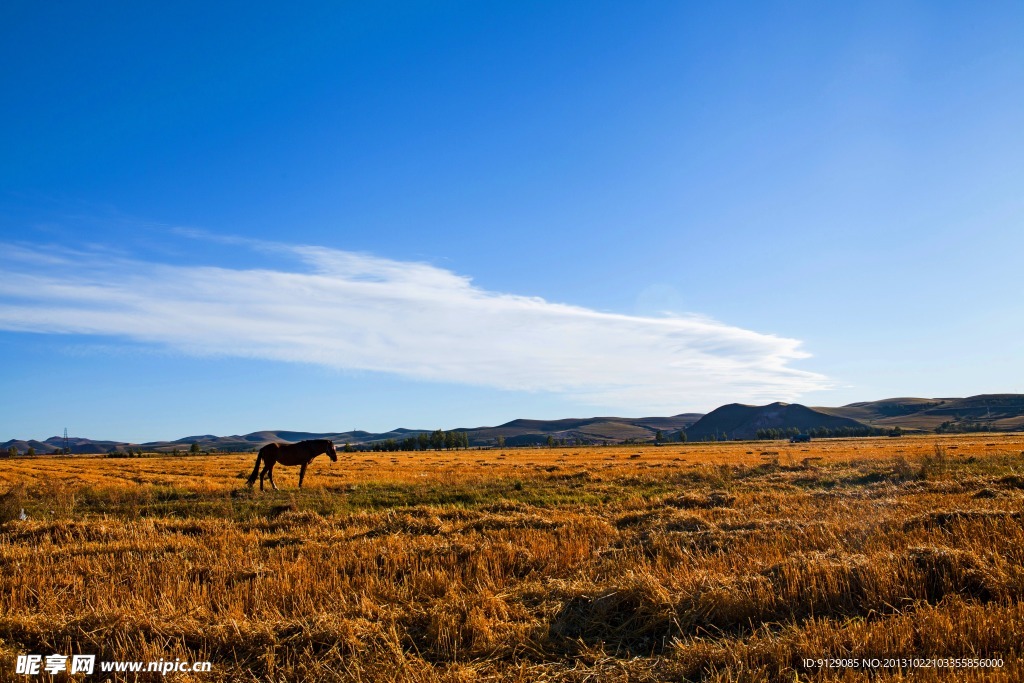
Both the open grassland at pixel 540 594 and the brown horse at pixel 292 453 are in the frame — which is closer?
the open grassland at pixel 540 594

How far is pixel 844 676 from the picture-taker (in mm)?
4707

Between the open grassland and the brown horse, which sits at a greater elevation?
the brown horse

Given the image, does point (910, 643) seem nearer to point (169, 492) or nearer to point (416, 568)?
point (416, 568)

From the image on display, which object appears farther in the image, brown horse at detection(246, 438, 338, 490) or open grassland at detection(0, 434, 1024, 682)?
brown horse at detection(246, 438, 338, 490)

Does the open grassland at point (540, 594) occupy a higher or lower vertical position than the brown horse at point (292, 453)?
lower

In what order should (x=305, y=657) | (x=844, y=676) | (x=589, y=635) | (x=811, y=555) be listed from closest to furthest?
(x=844, y=676) → (x=305, y=657) → (x=589, y=635) → (x=811, y=555)

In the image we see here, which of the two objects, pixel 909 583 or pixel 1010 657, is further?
pixel 909 583

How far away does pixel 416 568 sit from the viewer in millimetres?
9250

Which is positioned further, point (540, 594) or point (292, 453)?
point (292, 453)

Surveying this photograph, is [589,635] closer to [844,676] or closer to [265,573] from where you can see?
[844,676]

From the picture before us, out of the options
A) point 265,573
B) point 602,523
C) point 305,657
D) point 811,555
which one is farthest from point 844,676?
point 602,523

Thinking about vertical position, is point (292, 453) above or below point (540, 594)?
above

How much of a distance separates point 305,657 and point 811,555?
7.04 meters

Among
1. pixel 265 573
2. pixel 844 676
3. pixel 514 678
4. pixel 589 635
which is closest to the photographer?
pixel 844 676
